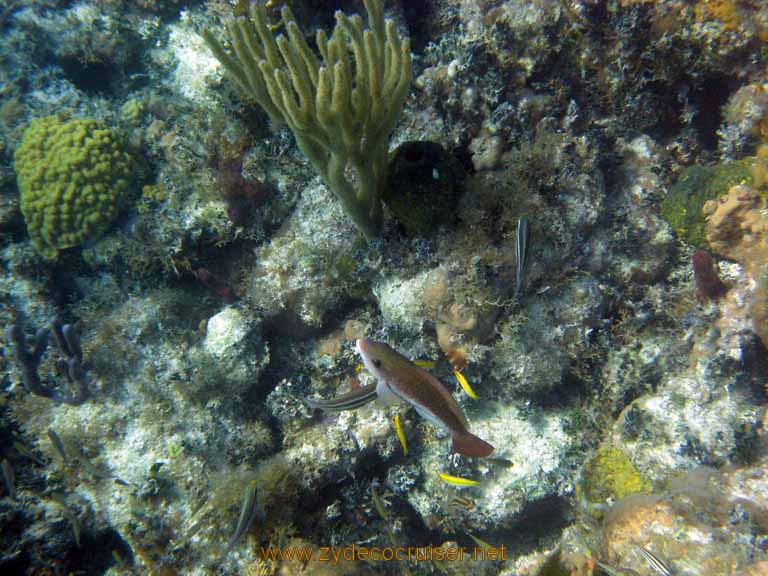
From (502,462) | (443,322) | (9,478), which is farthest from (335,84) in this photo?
(9,478)

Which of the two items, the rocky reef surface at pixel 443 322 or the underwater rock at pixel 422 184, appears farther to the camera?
the rocky reef surface at pixel 443 322

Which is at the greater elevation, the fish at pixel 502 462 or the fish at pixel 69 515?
the fish at pixel 69 515

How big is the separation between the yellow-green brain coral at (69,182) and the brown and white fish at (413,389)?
483 centimetres

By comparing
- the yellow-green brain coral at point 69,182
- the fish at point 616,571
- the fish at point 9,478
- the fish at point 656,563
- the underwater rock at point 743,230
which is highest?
the yellow-green brain coral at point 69,182

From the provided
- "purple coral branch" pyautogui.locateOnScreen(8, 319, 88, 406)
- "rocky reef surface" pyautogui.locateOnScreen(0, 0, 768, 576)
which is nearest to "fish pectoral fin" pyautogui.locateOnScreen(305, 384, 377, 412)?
"rocky reef surface" pyautogui.locateOnScreen(0, 0, 768, 576)

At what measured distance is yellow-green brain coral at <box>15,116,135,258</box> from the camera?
16.7ft

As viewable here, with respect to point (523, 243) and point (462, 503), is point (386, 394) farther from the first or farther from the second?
point (462, 503)

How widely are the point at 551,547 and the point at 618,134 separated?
16.5 feet

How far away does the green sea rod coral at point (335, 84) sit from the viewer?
277 centimetres

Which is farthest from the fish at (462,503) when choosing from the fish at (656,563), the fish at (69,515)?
the fish at (69,515)

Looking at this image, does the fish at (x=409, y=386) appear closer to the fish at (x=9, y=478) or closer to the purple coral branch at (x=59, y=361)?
the purple coral branch at (x=59, y=361)

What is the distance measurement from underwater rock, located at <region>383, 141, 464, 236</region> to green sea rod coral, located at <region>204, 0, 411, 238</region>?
0.19m

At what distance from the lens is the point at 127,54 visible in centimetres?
699

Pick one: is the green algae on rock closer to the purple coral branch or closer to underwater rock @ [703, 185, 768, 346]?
underwater rock @ [703, 185, 768, 346]
